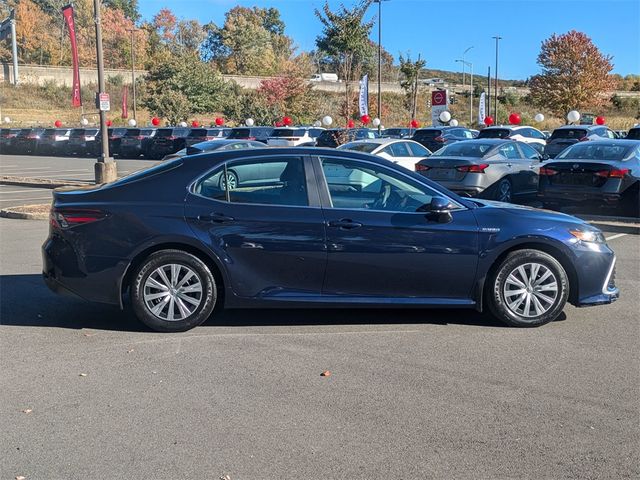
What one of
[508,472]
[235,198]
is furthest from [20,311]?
[508,472]

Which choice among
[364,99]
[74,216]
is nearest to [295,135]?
[364,99]

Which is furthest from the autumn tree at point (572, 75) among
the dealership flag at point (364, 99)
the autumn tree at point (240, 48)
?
the autumn tree at point (240, 48)

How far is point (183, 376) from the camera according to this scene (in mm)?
4816

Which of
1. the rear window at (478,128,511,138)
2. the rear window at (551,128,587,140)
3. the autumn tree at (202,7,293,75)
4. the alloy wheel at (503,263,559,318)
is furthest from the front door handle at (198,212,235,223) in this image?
the autumn tree at (202,7,293,75)

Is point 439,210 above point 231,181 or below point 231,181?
below

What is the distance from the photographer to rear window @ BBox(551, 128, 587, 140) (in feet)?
80.3

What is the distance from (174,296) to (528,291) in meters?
3.03

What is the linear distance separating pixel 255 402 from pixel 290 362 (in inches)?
30.7

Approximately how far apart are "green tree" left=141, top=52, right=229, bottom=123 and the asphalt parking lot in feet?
182

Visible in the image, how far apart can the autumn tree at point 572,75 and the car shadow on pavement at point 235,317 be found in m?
49.2

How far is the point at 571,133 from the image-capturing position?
2459 centimetres

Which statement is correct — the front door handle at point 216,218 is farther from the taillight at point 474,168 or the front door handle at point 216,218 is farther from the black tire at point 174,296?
the taillight at point 474,168

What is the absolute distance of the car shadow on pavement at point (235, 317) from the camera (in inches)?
241

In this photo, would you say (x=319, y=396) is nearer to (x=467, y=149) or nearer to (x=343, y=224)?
(x=343, y=224)
